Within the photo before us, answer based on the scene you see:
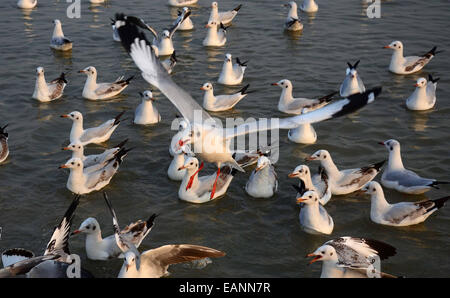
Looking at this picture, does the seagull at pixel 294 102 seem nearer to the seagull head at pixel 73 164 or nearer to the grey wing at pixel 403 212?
the grey wing at pixel 403 212

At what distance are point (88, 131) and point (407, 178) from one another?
6.23m

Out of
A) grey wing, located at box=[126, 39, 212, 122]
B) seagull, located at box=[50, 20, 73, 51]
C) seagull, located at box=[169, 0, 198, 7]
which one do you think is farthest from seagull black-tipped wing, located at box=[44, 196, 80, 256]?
seagull, located at box=[169, 0, 198, 7]

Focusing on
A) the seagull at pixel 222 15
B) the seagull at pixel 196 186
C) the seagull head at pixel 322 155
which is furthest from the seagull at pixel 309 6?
the seagull at pixel 196 186

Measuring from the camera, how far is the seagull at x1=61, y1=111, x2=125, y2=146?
41.4 ft

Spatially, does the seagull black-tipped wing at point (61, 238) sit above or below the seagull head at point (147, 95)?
below

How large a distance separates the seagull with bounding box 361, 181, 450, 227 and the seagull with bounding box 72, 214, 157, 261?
369 cm

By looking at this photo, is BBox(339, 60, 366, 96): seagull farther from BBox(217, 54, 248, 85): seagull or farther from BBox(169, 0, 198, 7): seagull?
BBox(169, 0, 198, 7): seagull

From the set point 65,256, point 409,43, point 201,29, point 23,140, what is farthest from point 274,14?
point 65,256

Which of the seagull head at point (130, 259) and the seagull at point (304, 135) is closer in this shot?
the seagull head at point (130, 259)

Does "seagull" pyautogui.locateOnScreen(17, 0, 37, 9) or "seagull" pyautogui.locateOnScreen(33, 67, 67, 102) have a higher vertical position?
"seagull" pyautogui.locateOnScreen(17, 0, 37, 9)

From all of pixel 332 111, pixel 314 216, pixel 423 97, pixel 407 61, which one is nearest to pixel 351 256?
pixel 314 216

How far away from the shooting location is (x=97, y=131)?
12.7 m

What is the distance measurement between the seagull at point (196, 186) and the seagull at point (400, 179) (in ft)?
9.48

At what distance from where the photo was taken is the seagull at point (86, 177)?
428 inches
